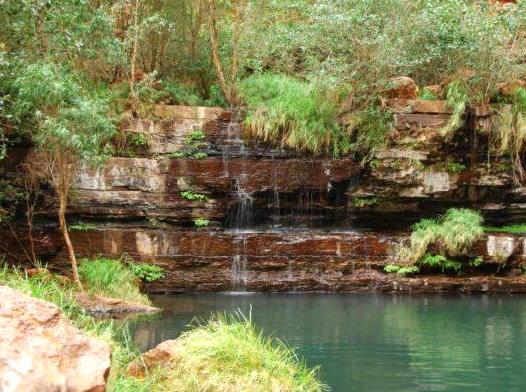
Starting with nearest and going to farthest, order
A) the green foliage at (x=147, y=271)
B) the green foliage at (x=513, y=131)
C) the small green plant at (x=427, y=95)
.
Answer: the green foliage at (x=147, y=271) < the green foliage at (x=513, y=131) < the small green plant at (x=427, y=95)

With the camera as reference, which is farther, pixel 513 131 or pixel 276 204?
pixel 276 204

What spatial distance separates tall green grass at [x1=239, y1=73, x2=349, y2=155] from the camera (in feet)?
46.0

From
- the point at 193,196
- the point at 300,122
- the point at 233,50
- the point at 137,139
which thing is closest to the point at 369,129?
the point at 300,122

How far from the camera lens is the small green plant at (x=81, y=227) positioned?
12.3m

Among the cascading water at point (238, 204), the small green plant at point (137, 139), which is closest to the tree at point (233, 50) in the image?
the cascading water at point (238, 204)

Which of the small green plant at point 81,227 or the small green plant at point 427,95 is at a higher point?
→ the small green plant at point 427,95

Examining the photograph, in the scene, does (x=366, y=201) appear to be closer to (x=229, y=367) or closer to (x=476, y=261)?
(x=476, y=261)

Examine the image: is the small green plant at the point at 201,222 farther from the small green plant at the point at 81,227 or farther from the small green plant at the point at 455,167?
the small green plant at the point at 455,167

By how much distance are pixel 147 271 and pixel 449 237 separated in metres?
6.61

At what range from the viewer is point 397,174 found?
44.6 ft

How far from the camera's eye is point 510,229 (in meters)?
14.0

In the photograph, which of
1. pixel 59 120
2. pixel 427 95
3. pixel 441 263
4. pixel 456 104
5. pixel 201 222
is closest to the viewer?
pixel 59 120

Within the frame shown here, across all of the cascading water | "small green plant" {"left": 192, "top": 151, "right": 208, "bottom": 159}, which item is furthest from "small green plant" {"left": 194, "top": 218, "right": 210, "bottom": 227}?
"small green plant" {"left": 192, "top": 151, "right": 208, "bottom": 159}

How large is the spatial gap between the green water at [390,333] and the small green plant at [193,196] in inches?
91.9
